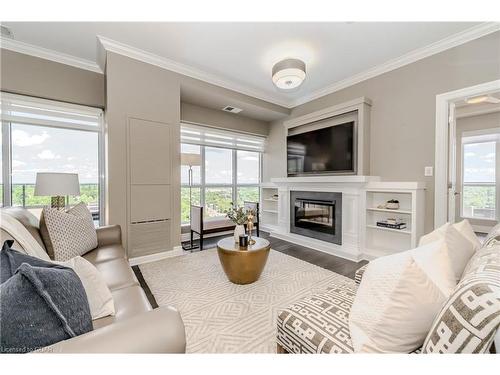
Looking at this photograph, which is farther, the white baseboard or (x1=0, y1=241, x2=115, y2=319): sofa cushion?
the white baseboard

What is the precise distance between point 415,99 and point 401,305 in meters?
3.07

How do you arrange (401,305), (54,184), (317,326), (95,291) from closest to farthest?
(401,305) < (317,326) < (95,291) < (54,184)

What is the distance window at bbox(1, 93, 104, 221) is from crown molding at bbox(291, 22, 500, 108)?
3.77 meters

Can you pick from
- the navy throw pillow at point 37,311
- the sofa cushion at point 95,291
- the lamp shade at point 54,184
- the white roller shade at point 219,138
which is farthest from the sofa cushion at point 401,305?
the white roller shade at point 219,138

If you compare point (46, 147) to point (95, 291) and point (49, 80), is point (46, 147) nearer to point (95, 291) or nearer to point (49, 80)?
point (49, 80)

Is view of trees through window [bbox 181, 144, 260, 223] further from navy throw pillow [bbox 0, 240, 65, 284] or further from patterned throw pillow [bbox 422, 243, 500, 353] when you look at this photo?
patterned throw pillow [bbox 422, 243, 500, 353]

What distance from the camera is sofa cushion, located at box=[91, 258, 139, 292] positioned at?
4.66ft

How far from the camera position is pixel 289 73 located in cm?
261

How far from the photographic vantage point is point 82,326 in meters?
0.72

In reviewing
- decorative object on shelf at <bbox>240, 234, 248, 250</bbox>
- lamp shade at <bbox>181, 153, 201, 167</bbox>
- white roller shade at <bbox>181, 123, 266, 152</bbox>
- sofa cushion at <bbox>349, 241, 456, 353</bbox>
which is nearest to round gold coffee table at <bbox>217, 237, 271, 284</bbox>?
decorative object on shelf at <bbox>240, 234, 248, 250</bbox>

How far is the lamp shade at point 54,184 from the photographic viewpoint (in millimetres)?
2289

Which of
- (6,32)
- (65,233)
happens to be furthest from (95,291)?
(6,32)
